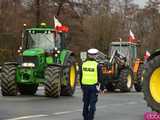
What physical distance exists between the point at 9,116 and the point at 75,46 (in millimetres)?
45376

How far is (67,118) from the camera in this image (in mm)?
15688

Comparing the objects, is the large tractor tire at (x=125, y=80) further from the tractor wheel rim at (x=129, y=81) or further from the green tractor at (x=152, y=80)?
the green tractor at (x=152, y=80)

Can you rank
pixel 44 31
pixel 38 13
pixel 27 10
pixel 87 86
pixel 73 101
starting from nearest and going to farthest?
1. pixel 87 86
2. pixel 73 101
3. pixel 44 31
4. pixel 38 13
5. pixel 27 10

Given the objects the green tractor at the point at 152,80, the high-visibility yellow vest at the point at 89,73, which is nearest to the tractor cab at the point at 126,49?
the green tractor at the point at 152,80

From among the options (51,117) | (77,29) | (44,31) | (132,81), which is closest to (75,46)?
(77,29)

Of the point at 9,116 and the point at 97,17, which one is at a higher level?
the point at 97,17

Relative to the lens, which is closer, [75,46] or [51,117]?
[51,117]

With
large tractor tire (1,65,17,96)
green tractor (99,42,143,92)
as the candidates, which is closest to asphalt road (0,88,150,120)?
large tractor tire (1,65,17,96)

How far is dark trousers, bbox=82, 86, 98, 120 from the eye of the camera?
14.1m

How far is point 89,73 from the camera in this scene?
14.2 meters

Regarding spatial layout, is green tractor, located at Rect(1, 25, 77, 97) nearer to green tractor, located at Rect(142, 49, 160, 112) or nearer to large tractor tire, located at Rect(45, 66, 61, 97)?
large tractor tire, located at Rect(45, 66, 61, 97)

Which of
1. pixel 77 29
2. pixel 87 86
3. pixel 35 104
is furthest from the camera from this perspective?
pixel 77 29

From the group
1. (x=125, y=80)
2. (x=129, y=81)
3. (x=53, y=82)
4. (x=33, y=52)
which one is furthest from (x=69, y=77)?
(x=129, y=81)

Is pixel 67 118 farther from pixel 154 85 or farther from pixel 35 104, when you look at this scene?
pixel 35 104
